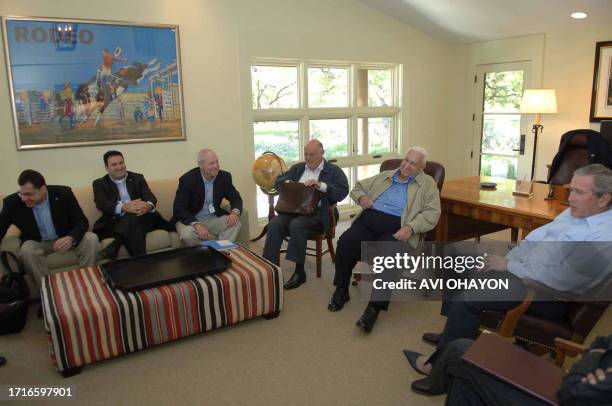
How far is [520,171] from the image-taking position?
5535 mm

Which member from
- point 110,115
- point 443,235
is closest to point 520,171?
point 443,235

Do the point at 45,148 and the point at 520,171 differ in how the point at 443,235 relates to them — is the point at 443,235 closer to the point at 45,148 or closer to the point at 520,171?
the point at 520,171

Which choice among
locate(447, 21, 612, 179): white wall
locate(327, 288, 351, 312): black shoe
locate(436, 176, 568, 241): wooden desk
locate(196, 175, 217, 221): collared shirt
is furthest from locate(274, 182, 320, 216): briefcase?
locate(447, 21, 612, 179): white wall

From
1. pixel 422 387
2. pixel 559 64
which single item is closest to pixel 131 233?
Result: pixel 422 387

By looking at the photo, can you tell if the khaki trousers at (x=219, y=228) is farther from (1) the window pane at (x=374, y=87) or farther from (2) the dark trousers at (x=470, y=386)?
(1) the window pane at (x=374, y=87)

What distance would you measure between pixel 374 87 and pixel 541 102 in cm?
185

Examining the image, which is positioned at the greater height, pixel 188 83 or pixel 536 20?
pixel 536 20

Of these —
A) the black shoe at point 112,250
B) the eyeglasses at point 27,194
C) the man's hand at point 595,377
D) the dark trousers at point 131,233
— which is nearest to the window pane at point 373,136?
the dark trousers at point 131,233

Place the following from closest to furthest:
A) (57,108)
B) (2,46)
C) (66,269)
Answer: (66,269)
(2,46)
(57,108)

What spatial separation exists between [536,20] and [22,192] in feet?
16.2

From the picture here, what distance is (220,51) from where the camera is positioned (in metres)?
4.51

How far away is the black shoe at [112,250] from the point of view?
3.39m

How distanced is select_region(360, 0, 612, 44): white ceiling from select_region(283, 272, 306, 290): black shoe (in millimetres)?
3199

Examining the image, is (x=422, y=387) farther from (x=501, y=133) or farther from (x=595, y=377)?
(x=501, y=133)
